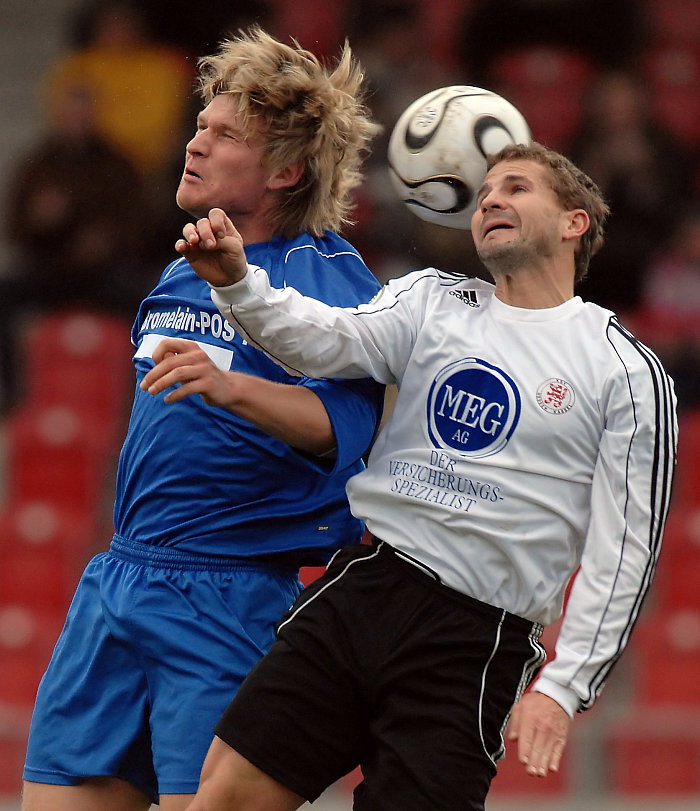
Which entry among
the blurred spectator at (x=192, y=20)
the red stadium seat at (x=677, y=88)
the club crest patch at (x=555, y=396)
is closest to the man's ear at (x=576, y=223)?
the club crest patch at (x=555, y=396)

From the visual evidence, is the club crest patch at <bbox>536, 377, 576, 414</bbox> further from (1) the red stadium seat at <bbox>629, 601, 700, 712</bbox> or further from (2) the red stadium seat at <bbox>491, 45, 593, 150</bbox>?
(2) the red stadium seat at <bbox>491, 45, 593, 150</bbox>

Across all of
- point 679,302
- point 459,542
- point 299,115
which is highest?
point 299,115

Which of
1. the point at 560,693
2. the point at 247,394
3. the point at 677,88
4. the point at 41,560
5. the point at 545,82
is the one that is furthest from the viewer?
the point at 677,88

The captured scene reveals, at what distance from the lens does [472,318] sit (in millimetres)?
2703

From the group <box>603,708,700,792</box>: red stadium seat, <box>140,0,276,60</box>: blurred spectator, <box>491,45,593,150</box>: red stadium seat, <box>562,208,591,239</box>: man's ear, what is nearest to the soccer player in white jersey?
<box>562,208,591,239</box>: man's ear

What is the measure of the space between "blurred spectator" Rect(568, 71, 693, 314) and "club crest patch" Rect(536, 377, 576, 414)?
421 centimetres

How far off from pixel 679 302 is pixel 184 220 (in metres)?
3.09

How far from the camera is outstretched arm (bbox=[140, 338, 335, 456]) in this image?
2445mm

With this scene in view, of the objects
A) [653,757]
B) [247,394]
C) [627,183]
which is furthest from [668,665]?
[247,394]

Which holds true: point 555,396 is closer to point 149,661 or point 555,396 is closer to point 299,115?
point 299,115

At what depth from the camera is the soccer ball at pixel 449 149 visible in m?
2.92

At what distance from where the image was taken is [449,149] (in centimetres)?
292

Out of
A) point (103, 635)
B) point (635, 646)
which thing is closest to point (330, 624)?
point (103, 635)

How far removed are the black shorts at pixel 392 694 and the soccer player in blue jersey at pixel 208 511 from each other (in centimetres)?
20
